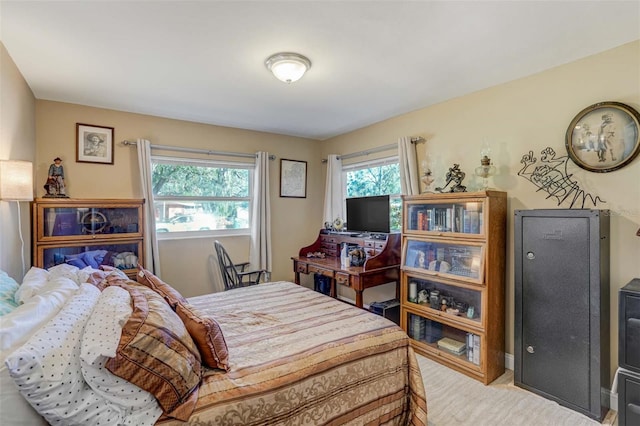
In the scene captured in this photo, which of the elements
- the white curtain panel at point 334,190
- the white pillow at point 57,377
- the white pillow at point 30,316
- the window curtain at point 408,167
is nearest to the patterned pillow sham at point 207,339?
the white pillow at point 57,377

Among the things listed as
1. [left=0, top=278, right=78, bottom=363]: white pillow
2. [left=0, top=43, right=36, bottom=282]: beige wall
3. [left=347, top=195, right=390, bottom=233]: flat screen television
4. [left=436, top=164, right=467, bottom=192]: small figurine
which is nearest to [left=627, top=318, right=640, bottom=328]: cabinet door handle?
[left=436, top=164, right=467, bottom=192]: small figurine

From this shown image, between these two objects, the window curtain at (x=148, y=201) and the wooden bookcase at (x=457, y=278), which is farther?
the window curtain at (x=148, y=201)

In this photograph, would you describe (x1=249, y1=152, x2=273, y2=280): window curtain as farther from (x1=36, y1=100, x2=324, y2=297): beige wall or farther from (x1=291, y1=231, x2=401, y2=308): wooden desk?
(x1=291, y1=231, x2=401, y2=308): wooden desk

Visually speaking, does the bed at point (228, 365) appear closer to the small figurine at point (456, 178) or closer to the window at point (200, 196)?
the small figurine at point (456, 178)

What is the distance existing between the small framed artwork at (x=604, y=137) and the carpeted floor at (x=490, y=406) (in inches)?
69.3

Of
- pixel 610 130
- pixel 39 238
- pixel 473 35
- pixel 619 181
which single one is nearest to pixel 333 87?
pixel 473 35

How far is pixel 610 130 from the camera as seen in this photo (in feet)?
7.18

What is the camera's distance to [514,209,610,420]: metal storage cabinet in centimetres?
206

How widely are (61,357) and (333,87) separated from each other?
8.87 feet

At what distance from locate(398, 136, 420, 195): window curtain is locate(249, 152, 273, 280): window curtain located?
1.90 meters

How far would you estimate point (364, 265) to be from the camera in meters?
3.28

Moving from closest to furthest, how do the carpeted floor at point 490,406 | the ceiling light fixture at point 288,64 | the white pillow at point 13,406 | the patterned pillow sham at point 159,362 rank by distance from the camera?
the white pillow at point 13,406 → the patterned pillow sham at point 159,362 → the carpeted floor at point 490,406 → the ceiling light fixture at point 288,64

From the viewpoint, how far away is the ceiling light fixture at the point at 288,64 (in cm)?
226

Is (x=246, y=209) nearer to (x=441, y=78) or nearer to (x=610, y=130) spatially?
(x=441, y=78)
